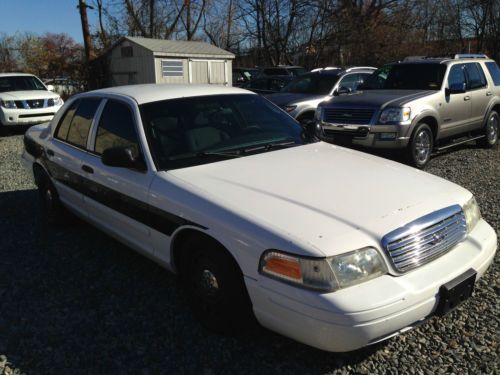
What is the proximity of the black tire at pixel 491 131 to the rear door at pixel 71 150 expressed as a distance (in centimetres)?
774

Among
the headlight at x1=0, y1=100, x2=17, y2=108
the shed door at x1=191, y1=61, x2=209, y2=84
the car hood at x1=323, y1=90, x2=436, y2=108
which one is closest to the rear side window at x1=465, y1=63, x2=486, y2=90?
the car hood at x1=323, y1=90, x2=436, y2=108

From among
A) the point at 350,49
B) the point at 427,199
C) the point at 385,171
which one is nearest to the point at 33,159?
the point at 385,171

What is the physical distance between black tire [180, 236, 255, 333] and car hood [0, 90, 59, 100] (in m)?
11.2

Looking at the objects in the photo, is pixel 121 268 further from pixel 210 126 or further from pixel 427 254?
pixel 427 254

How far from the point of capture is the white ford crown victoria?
239 centimetres

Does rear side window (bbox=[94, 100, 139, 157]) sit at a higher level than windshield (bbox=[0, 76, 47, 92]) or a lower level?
lower

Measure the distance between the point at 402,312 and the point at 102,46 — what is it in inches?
1011

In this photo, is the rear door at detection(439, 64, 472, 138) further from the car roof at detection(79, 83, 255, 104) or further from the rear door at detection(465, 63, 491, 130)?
the car roof at detection(79, 83, 255, 104)

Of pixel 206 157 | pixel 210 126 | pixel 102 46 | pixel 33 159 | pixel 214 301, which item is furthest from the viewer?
pixel 102 46

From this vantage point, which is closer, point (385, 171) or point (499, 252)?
point (385, 171)

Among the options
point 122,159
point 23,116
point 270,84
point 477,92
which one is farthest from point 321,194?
point 23,116

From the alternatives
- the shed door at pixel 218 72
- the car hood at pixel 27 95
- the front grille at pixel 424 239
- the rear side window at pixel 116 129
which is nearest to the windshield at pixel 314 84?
the car hood at pixel 27 95

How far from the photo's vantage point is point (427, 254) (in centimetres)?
265

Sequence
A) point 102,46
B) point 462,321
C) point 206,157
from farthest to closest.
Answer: point 102,46 → point 206,157 → point 462,321
